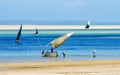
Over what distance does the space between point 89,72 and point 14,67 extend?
6798 millimetres

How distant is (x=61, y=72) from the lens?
31.5 meters

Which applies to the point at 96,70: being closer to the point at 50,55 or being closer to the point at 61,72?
the point at 61,72

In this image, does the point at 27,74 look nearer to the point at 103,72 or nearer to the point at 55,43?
the point at 103,72

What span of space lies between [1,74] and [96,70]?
560cm

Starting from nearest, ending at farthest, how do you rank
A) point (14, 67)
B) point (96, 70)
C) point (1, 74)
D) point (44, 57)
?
point (1, 74) < point (96, 70) < point (14, 67) < point (44, 57)

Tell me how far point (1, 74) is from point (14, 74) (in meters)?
0.70

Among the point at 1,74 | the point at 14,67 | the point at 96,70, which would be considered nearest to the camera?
the point at 1,74

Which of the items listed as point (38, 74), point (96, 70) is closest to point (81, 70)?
point (96, 70)

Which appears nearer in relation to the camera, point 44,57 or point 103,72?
point 103,72

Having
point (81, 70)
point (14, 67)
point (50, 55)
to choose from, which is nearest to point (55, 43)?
point (50, 55)

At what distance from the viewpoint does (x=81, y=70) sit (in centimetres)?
3253

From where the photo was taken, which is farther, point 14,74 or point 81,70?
point 81,70

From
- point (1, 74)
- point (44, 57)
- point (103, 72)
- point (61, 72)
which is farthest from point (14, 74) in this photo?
Result: point (44, 57)

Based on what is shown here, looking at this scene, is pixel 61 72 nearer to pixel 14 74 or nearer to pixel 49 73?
pixel 49 73
